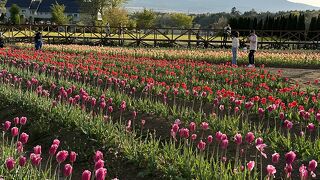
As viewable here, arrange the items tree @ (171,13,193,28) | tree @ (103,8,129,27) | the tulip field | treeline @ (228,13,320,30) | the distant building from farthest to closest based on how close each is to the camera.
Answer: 1. the distant building
2. tree @ (171,13,193,28)
3. tree @ (103,8,129,27)
4. treeline @ (228,13,320,30)
5. the tulip field

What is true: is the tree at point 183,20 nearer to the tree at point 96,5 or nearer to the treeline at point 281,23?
the tree at point 96,5

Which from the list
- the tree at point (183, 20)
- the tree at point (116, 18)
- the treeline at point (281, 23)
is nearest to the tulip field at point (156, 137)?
the treeline at point (281, 23)

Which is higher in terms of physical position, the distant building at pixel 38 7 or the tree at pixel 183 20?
the distant building at pixel 38 7

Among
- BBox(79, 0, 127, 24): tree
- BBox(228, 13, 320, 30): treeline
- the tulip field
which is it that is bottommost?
the tulip field

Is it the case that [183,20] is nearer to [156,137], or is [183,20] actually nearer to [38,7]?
[38,7]

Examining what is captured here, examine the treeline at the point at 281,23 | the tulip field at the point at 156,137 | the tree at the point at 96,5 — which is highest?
the tree at the point at 96,5

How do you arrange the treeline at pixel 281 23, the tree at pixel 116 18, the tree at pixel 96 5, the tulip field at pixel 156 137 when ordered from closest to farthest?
the tulip field at pixel 156 137 < the treeline at pixel 281 23 < the tree at pixel 116 18 < the tree at pixel 96 5

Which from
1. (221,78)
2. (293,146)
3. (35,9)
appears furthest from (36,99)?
(35,9)

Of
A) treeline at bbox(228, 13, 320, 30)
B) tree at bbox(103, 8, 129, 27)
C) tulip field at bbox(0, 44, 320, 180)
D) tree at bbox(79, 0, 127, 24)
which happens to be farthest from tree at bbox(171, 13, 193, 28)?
tulip field at bbox(0, 44, 320, 180)

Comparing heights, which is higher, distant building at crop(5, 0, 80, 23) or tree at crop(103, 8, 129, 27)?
distant building at crop(5, 0, 80, 23)

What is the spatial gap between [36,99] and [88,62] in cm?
826

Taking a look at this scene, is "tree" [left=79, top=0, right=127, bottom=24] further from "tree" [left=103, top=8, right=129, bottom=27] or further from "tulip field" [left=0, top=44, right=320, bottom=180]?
"tulip field" [left=0, top=44, right=320, bottom=180]

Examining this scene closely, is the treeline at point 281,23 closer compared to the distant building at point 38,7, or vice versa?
the treeline at point 281,23

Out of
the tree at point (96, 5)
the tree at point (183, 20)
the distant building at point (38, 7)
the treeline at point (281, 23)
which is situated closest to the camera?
the treeline at point (281, 23)
